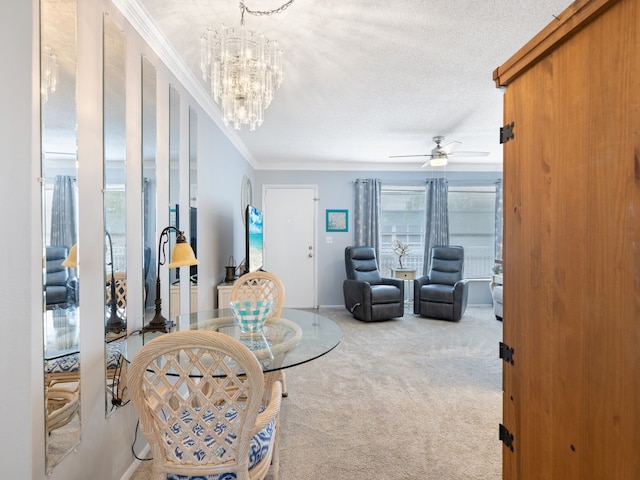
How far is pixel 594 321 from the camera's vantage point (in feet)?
2.54

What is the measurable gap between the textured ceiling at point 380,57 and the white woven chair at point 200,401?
175 cm

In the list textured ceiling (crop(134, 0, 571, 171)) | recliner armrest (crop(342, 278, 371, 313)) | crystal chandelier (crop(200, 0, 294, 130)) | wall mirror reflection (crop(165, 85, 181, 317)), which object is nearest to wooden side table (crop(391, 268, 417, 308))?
recliner armrest (crop(342, 278, 371, 313))

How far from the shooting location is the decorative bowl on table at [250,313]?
1.79 meters

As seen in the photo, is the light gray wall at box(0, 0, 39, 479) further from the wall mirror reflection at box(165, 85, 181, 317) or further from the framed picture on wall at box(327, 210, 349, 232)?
the framed picture on wall at box(327, 210, 349, 232)

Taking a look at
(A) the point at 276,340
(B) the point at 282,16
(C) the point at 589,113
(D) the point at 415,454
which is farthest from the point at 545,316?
(B) the point at 282,16

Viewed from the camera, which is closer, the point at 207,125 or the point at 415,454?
the point at 415,454

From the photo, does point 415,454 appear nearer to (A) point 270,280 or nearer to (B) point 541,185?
(A) point 270,280

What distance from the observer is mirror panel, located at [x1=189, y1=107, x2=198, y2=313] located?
263 centimetres

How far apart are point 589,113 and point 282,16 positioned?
1.66 meters

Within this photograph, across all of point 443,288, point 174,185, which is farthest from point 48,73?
point 443,288

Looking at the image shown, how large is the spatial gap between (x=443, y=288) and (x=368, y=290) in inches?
48.9

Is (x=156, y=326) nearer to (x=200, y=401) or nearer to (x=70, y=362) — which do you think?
(x=70, y=362)

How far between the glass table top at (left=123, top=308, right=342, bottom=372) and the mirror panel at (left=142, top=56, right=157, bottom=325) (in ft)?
0.96

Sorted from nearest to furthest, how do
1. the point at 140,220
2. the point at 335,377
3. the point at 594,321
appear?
A: the point at 594,321, the point at 140,220, the point at 335,377
